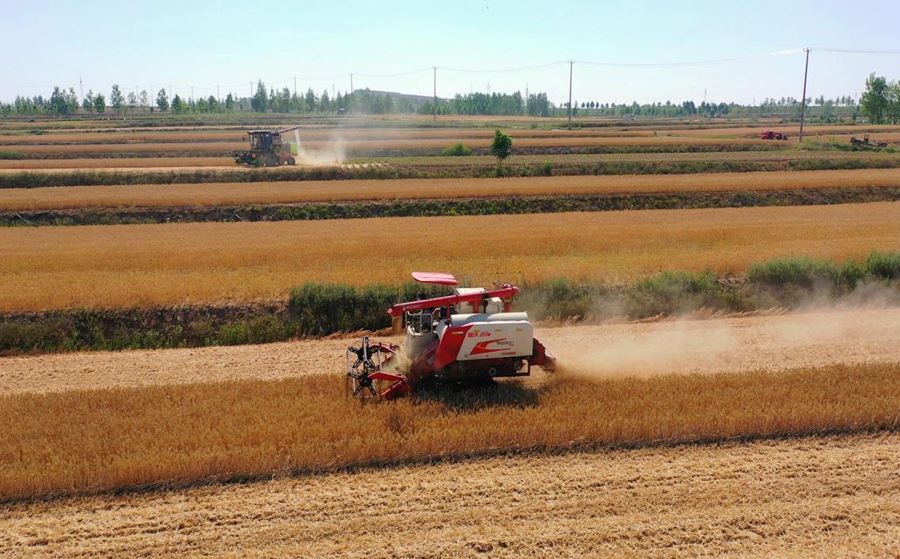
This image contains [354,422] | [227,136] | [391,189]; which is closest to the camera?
[354,422]

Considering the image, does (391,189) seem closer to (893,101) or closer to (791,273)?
(791,273)

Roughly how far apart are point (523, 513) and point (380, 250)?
621 inches

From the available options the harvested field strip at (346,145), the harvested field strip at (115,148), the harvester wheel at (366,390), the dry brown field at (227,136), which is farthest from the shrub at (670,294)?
the dry brown field at (227,136)

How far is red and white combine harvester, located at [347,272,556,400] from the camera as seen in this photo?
38.7 feet

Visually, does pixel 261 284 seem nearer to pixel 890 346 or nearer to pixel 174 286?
pixel 174 286

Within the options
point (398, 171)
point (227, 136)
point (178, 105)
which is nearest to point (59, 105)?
point (178, 105)

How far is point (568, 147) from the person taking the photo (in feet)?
225

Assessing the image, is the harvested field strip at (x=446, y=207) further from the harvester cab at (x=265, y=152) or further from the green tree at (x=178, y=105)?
the green tree at (x=178, y=105)

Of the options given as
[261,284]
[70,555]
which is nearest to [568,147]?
[261,284]

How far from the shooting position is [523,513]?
8.91 meters

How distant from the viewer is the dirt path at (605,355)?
1449 centimetres

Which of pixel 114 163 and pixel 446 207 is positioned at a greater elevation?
pixel 114 163

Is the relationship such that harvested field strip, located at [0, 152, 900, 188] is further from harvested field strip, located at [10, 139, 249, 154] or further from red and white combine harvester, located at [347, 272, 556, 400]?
red and white combine harvester, located at [347, 272, 556, 400]

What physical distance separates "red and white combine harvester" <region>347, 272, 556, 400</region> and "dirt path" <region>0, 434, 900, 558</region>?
210 centimetres
